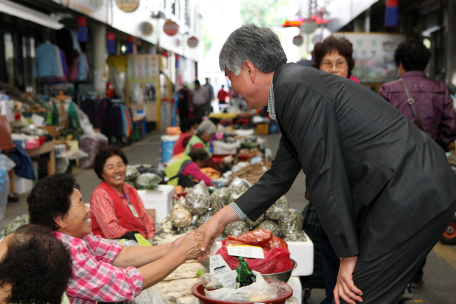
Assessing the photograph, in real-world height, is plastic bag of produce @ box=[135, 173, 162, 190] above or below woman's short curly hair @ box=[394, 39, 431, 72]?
below

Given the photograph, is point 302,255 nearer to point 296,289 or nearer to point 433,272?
point 296,289

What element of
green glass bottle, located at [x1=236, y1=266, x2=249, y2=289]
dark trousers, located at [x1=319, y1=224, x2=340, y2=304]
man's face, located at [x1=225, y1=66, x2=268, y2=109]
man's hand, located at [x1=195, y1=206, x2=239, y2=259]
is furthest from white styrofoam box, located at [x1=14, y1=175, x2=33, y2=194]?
Answer: man's face, located at [x1=225, y1=66, x2=268, y2=109]

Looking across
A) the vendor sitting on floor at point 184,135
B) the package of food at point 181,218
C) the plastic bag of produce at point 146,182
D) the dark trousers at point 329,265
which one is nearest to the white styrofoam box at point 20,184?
the vendor sitting on floor at point 184,135

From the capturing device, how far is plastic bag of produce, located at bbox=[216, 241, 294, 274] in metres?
2.30

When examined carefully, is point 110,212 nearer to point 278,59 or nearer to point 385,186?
point 278,59

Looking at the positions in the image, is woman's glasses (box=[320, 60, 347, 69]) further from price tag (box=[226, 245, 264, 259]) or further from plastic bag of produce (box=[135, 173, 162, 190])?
plastic bag of produce (box=[135, 173, 162, 190])

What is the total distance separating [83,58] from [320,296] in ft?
33.2

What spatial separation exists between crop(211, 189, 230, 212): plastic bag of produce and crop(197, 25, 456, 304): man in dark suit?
1.50 m

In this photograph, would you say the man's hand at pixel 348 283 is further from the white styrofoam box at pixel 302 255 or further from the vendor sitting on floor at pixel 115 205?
the vendor sitting on floor at pixel 115 205

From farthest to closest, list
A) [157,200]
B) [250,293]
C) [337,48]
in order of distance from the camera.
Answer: [157,200], [337,48], [250,293]

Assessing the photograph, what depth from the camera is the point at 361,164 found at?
154 cm

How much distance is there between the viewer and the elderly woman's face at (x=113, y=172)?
3605 millimetres

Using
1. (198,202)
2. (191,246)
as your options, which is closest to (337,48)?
(198,202)

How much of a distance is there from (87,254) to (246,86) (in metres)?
1.00
